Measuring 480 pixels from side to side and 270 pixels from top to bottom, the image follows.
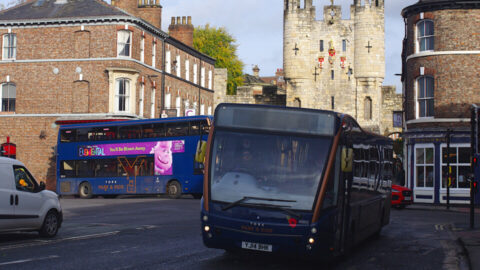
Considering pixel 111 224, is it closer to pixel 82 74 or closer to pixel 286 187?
pixel 286 187

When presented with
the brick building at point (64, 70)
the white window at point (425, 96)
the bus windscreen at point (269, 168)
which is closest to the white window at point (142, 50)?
the brick building at point (64, 70)

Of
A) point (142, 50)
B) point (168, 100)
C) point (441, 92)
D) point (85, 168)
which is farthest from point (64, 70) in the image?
point (441, 92)

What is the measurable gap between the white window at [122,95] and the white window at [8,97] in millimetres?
7704

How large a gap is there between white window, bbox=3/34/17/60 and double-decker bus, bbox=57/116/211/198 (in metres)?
14.0

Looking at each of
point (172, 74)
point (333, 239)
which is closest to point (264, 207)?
point (333, 239)

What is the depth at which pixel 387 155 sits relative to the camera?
18.0 metres

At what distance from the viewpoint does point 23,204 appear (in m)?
14.8

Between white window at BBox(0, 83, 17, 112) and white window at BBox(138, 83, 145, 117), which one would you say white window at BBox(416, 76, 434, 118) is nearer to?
white window at BBox(138, 83, 145, 117)

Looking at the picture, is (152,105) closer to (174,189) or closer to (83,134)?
(83,134)

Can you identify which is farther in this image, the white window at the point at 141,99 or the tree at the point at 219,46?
the tree at the point at 219,46

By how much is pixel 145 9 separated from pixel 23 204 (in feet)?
137

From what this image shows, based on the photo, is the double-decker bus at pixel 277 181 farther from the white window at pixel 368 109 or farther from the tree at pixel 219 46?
the tree at pixel 219 46

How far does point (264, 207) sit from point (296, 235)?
0.64 m

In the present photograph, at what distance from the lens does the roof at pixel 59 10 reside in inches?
1877
